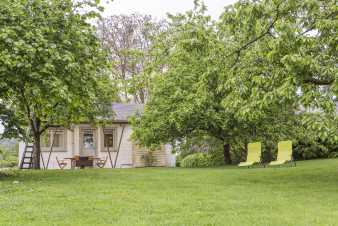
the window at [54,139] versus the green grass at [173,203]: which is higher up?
the window at [54,139]

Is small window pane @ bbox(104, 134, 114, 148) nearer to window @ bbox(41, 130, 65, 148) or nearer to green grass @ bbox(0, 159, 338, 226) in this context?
window @ bbox(41, 130, 65, 148)

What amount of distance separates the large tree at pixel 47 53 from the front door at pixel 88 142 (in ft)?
41.5

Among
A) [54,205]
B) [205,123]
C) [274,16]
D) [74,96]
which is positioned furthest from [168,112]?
[54,205]

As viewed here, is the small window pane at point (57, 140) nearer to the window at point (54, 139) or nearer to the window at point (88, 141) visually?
the window at point (54, 139)

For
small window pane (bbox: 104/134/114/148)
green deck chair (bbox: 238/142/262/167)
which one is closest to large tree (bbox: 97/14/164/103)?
small window pane (bbox: 104/134/114/148)

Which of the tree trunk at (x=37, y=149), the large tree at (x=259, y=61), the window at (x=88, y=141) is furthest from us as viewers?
the window at (x=88, y=141)

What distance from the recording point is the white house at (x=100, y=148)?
90.2ft

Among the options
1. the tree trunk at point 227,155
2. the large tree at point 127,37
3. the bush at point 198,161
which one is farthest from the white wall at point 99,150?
the large tree at point 127,37

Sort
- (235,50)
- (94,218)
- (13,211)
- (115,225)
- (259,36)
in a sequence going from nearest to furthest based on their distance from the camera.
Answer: (115,225) < (94,218) < (13,211) < (259,36) < (235,50)

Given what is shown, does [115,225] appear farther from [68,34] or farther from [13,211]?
[68,34]

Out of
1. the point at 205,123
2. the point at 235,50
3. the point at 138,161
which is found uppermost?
the point at 235,50

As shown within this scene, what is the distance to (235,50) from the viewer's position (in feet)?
44.5

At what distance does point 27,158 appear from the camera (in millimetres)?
26406

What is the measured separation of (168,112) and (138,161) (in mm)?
9075
